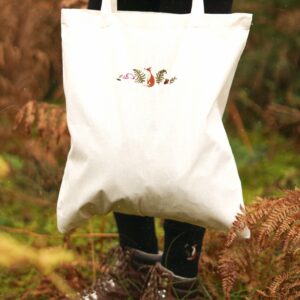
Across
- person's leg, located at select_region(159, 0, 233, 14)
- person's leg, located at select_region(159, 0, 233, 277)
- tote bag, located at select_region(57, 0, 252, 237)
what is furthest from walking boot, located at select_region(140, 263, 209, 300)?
person's leg, located at select_region(159, 0, 233, 14)

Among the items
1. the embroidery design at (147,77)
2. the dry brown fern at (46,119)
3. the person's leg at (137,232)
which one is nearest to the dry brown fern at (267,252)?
the person's leg at (137,232)

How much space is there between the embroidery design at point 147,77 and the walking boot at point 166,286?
1.85 ft

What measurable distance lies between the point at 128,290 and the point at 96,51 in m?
0.76

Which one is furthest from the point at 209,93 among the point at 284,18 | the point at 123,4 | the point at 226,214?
the point at 284,18

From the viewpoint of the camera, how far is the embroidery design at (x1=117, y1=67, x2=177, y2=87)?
5.33 ft

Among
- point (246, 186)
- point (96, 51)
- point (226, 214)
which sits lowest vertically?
point (246, 186)

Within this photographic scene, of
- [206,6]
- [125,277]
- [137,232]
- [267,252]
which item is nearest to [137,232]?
[137,232]

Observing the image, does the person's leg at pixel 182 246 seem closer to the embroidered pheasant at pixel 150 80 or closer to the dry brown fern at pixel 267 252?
the dry brown fern at pixel 267 252

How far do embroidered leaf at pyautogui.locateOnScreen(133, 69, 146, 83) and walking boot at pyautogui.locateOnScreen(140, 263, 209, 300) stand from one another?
566 millimetres

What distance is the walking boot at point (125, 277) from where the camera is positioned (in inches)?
81.9

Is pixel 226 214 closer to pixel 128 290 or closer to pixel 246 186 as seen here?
pixel 128 290

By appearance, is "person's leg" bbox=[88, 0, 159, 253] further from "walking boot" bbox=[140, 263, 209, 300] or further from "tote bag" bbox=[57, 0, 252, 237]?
"tote bag" bbox=[57, 0, 252, 237]

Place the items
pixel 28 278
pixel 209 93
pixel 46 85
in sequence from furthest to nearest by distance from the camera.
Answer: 1. pixel 46 85
2. pixel 28 278
3. pixel 209 93

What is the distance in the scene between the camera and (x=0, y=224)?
280 centimetres
